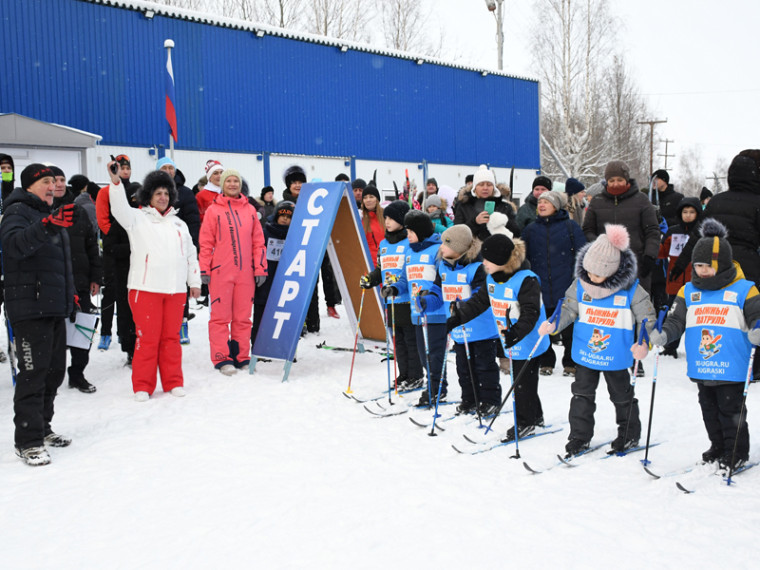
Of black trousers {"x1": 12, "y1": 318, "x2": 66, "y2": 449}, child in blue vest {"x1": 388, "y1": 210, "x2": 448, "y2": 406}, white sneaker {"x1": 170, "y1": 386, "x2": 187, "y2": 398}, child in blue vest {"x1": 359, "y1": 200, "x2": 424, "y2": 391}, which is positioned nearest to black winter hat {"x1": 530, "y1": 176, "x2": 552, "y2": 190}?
child in blue vest {"x1": 359, "y1": 200, "x2": 424, "y2": 391}

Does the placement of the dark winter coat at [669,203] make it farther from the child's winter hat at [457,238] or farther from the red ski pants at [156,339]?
the red ski pants at [156,339]

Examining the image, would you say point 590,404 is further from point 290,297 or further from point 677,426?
point 290,297

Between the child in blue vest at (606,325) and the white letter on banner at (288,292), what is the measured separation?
3.05m

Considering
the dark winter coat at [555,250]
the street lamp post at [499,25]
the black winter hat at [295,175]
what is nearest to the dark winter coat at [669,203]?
the dark winter coat at [555,250]

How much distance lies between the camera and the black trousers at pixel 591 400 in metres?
4.17

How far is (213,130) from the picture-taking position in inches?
729

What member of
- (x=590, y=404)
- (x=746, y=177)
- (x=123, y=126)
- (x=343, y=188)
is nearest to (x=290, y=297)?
(x=343, y=188)

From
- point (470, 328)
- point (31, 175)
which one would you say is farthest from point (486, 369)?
point (31, 175)

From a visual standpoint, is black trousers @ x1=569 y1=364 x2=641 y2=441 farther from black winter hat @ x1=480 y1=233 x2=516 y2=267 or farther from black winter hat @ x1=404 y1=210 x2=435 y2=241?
black winter hat @ x1=404 y1=210 x2=435 y2=241

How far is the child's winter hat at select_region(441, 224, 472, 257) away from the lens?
197 inches

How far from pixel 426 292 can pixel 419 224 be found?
572 millimetres

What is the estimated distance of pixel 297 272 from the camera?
6676mm

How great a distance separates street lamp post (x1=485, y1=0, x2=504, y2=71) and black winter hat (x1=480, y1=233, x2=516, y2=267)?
2553 cm

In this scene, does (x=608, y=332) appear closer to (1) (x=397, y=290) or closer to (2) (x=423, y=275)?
(2) (x=423, y=275)
